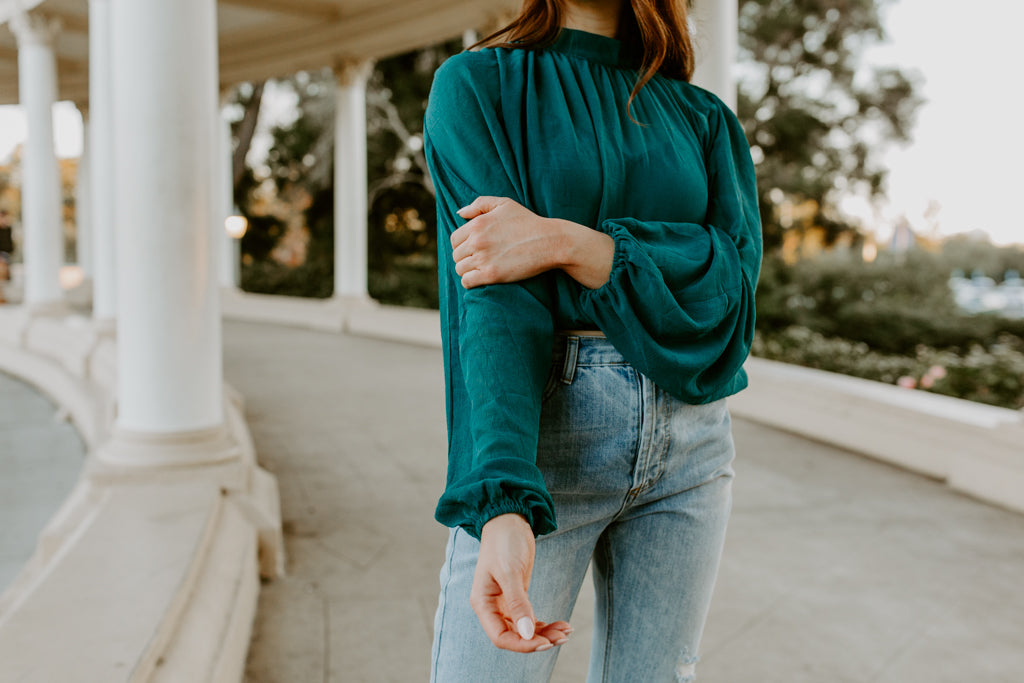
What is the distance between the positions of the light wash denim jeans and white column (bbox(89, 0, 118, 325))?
31.2 feet

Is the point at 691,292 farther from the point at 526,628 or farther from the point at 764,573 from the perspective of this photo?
the point at 764,573

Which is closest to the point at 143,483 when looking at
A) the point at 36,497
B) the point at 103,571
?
the point at 103,571

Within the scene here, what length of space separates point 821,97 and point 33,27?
18413 millimetres

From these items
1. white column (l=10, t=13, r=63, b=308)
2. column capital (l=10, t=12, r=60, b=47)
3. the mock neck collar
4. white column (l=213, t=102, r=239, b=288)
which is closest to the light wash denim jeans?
the mock neck collar

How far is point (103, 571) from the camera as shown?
3.30m

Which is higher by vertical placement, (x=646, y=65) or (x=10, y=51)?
(x=10, y=51)

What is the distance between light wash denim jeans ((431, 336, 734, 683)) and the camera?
1.39 meters

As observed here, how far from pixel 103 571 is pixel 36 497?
606cm

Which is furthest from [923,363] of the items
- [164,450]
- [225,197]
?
[225,197]

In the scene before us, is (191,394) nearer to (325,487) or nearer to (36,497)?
(325,487)

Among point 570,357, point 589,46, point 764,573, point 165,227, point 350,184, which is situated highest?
point 350,184

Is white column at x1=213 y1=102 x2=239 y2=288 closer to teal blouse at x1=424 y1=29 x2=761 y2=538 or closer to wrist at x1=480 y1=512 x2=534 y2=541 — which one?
teal blouse at x1=424 y1=29 x2=761 y2=538

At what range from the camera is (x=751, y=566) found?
→ 4.82 m

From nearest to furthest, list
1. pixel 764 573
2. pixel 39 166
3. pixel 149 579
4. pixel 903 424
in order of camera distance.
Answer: pixel 149 579 → pixel 764 573 → pixel 903 424 → pixel 39 166
